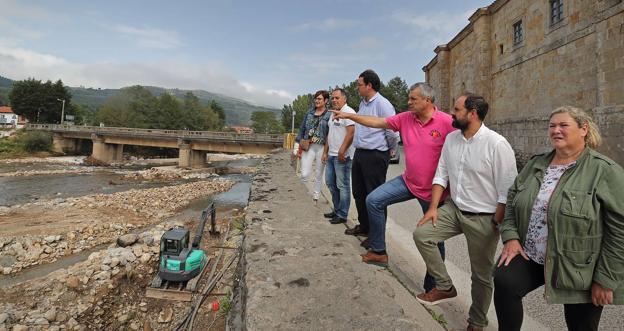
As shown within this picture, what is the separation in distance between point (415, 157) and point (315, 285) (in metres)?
1.32

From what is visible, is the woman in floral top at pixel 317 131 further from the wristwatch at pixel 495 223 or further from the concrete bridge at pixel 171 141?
the concrete bridge at pixel 171 141

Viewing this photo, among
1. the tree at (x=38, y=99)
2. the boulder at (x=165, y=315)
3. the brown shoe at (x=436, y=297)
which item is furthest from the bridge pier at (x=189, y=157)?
the tree at (x=38, y=99)

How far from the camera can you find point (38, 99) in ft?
174

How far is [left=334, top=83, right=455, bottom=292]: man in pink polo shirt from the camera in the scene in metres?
2.54

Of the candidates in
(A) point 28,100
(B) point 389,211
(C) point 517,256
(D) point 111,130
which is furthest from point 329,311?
(A) point 28,100

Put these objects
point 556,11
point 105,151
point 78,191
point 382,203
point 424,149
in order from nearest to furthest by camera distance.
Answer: point 424,149 → point 382,203 → point 556,11 → point 78,191 → point 105,151

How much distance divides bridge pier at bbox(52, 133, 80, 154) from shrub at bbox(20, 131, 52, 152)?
1.54 metres

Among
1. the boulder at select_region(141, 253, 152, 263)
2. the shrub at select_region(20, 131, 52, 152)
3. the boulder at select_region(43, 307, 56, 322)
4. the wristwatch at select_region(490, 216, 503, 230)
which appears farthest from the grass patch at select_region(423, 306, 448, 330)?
the shrub at select_region(20, 131, 52, 152)

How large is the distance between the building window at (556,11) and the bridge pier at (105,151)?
144ft

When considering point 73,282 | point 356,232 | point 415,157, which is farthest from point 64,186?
point 415,157

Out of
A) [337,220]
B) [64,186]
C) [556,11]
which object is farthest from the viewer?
[64,186]

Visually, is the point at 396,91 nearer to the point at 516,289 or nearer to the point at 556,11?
the point at 556,11

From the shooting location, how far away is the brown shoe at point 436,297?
230 cm

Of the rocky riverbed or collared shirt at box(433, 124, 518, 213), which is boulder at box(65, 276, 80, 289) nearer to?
the rocky riverbed
